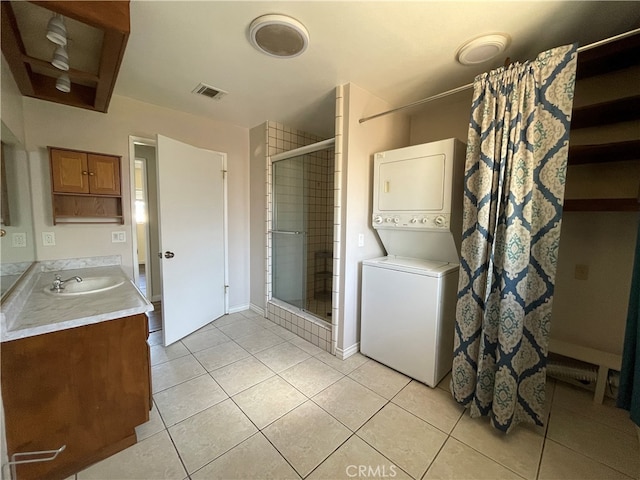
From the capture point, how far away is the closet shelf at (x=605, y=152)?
4.85 ft

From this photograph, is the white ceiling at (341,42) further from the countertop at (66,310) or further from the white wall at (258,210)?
the countertop at (66,310)

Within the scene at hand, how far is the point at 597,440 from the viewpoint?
4.65 ft

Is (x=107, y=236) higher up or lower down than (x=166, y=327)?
higher up

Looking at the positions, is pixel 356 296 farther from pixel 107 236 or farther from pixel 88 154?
pixel 88 154

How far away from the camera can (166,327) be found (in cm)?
235

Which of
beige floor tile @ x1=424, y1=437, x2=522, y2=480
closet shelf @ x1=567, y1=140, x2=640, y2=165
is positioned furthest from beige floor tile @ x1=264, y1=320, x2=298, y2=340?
closet shelf @ x1=567, y1=140, x2=640, y2=165

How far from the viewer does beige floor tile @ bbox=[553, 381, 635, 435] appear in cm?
153

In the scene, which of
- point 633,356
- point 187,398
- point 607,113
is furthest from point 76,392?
point 607,113

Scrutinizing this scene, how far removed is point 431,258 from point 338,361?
119 cm

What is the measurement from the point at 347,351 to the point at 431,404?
754 millimetres

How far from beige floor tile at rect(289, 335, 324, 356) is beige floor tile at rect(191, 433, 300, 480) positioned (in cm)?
98

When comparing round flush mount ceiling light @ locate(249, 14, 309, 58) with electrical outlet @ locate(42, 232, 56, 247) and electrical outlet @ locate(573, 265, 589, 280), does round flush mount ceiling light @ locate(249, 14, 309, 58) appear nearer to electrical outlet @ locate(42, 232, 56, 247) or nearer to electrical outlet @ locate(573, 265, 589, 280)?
electrical outlet @ locate(42, 232, 56, 247)

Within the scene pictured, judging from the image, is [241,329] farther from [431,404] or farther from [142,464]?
[431,404]

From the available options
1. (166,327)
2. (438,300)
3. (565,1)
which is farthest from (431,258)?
(166,327)
